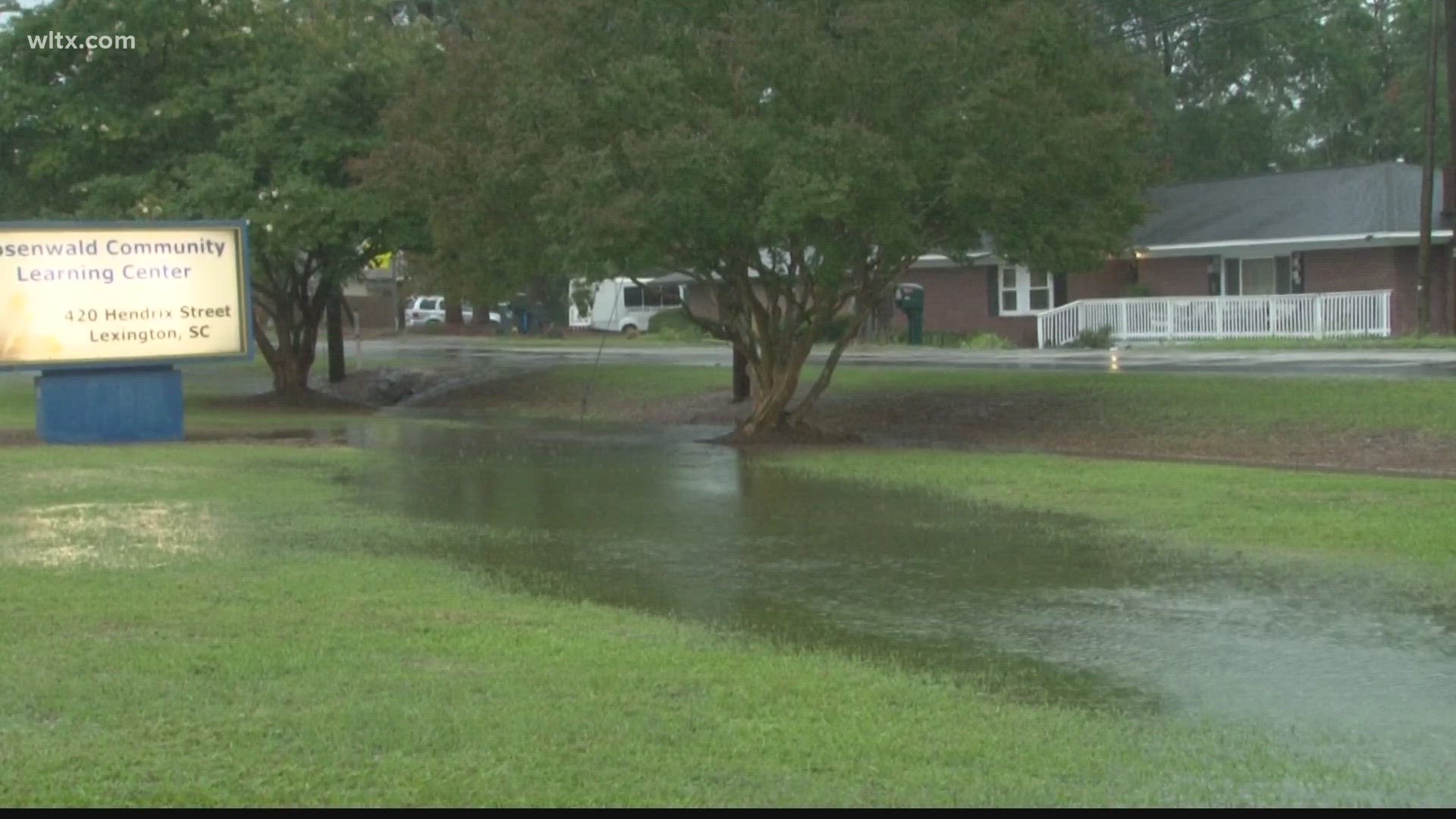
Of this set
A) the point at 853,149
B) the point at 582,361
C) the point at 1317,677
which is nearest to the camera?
the point at 1317,677

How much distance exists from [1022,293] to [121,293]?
2804 centimetres

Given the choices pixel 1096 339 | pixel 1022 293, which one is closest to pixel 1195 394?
pixel 1096 339

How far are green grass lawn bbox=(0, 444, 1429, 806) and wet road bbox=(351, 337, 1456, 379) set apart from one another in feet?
57.0

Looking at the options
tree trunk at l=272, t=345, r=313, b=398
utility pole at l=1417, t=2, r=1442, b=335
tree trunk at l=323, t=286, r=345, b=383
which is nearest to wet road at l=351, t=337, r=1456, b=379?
tree trunk at l=323, t=286, r=345, b=383

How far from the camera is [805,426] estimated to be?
24.1m

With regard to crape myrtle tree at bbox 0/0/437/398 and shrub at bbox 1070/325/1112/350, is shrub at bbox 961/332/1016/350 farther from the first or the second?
crape myrtle tree at bbox 0/0/437/398

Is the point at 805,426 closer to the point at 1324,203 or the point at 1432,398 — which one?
the point at 1432,398

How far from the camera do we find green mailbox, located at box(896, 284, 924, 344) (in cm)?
4453

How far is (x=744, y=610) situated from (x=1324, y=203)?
33622mm

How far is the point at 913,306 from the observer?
44.6m

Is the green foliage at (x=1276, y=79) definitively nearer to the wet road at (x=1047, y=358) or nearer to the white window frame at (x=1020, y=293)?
the white window frame at (x=1020, y=293)

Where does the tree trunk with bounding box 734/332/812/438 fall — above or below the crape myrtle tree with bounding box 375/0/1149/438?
below

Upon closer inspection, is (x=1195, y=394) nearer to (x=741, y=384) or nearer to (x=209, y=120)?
(x=741, y=384)

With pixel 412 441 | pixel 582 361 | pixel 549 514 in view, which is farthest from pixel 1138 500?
pixel 582 361
